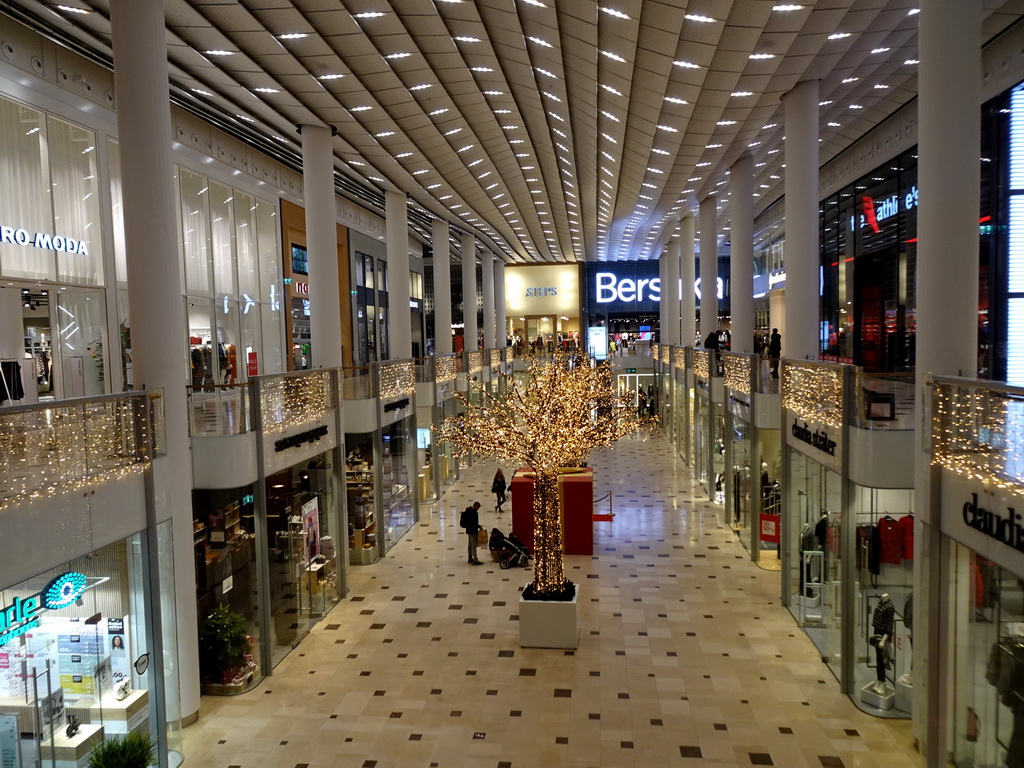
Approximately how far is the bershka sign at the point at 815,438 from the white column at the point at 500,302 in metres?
Answer: 29.1

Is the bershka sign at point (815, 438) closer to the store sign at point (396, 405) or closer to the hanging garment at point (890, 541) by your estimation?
the hanging garment at point (890, 541)

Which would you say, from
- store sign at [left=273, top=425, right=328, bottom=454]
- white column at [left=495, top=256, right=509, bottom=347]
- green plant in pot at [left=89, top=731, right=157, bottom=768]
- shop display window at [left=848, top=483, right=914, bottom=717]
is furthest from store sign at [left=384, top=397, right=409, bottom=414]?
white column at [left=495, top=256, right=509, bottom=347]

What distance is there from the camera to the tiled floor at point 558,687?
22.6ft

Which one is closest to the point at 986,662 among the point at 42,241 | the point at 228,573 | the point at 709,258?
the point at 228,573

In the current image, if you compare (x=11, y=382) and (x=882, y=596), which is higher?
(x=11, y=382)

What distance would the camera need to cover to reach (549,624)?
9328 mm

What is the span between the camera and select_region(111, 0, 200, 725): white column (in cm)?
688

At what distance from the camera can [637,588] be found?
11633mm

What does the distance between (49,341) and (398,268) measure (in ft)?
29.3

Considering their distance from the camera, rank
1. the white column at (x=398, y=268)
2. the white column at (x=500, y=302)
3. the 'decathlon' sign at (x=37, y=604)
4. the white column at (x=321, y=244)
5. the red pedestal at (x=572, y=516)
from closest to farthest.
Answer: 1. the 'decathlon' sign at (x=37, y=604)
2. the white column at (x=321, y=244)
3. the red pedestal at (x=572, y=516)
4. the white column at (x=398, y=268)
5. the white column at (x=500, y=302)

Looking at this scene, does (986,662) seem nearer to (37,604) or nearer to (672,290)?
(37,604)

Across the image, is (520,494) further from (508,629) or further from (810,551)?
(810,551)

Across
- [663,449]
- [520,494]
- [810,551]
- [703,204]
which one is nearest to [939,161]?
[810,551]

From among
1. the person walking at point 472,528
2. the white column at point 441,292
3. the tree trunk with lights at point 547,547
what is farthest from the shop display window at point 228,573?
the white column at point 441,292
